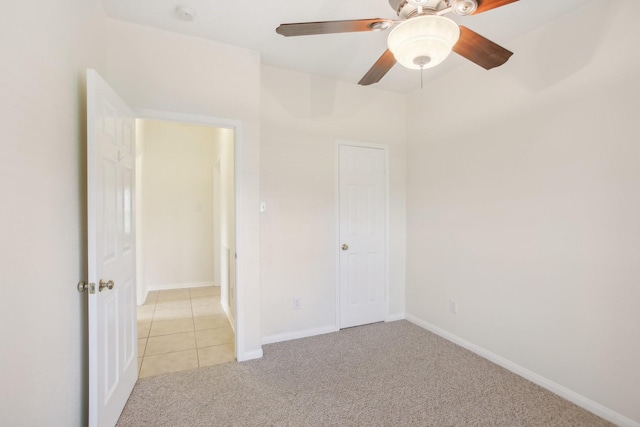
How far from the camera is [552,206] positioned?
2.24m

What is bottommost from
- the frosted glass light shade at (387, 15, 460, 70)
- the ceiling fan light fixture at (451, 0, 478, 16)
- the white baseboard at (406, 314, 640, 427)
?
the white baseboard at (406, 314, 640, 427)

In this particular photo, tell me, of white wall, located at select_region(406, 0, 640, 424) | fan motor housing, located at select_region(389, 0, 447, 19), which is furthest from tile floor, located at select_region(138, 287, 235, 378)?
fan motor housing, located at select_region(389, 0, 447, 19)

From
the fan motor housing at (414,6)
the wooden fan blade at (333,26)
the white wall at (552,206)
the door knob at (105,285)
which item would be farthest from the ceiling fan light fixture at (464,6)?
the door knob at (105,285)

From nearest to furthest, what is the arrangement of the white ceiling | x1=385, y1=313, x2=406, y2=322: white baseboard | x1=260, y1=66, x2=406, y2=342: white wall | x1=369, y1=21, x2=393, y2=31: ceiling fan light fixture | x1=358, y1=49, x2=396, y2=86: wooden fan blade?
1. x1=369, y1=21, x2=393, y2=31: ceiling fan light fixture
2. x1=358, y1=49, x2=396, y2=86: wooden fan blade
3. the white ceiling
4. x1=260, y1=66, x2=406, y2=342: white wall
5. x1=385, y1=313, x2=406, y2=322: white baseboard

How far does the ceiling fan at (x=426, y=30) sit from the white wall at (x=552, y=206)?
945mm

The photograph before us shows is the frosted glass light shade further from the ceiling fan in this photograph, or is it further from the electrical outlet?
the electrical outlet

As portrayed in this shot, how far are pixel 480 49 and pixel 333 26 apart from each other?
30.8 inches

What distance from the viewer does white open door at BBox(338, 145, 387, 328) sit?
335cm

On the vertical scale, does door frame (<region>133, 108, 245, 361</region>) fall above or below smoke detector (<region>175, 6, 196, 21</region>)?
below

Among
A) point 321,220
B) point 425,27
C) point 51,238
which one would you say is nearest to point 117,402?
point 51,238

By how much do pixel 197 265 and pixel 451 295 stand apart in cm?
411

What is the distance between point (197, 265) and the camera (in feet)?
17.3

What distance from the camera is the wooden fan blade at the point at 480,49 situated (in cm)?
150

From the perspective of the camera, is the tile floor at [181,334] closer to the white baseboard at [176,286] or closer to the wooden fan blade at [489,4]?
the white baseboard at [176,286]
